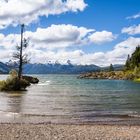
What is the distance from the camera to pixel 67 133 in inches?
1000

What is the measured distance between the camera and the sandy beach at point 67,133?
23750 millimetres

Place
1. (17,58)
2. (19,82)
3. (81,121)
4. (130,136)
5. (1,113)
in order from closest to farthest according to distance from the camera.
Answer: (130,136) → (81,121) → (1,113) → (19,82) → (17,58)

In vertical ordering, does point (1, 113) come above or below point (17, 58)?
below

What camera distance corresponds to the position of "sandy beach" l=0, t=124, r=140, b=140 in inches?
935

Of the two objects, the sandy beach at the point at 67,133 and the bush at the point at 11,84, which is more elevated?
the bush at the point at 11,84

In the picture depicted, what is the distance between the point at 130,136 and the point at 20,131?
715cm

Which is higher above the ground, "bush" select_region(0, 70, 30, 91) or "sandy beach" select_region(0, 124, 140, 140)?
→ "bush" select_region(0, 70, 30, 91)

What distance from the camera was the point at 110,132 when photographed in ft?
85.7

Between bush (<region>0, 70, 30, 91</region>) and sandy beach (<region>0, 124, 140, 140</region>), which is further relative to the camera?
bush (<region>0, 70, 30, 91</region>)

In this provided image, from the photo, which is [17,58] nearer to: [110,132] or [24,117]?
[24,117]

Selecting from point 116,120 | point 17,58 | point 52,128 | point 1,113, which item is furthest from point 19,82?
point 52,128

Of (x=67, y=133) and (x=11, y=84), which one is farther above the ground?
(x=11, y=84)

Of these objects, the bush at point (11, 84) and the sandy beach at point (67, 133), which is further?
the bush at point (11, 84)

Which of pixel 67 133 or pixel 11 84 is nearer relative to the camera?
pixel 67 133
